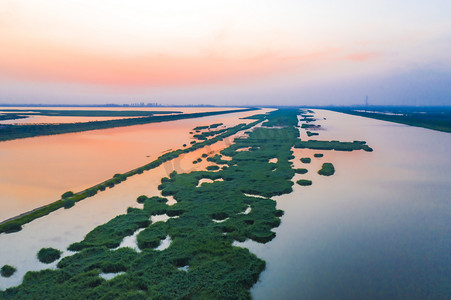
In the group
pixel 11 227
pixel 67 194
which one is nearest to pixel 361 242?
pixel 11 227

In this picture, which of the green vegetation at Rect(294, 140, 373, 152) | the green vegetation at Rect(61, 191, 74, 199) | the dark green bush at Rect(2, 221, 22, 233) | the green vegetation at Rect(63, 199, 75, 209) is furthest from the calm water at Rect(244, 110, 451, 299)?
the green vegetation at Rect(294, 140, 373, 152)

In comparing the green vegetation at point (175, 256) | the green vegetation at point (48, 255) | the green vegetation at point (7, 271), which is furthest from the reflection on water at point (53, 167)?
the green vegetation at point (175, 256)

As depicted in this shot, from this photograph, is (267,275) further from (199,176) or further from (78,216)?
(199,176)

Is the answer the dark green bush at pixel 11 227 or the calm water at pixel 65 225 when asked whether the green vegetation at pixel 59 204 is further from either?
the calm water at pixel 65 225

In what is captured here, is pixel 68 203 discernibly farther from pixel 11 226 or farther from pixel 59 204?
pixel 11 226

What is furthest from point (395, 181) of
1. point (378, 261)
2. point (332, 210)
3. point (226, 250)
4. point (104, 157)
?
point (104, 157)

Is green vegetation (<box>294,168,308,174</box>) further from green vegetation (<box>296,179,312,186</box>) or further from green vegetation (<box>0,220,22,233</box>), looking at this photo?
green vegetation (<box>0,220,22,233</box>)
